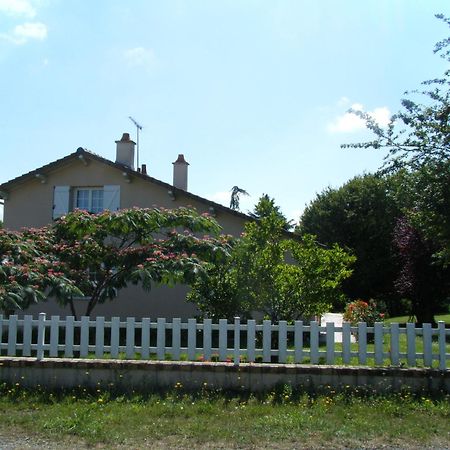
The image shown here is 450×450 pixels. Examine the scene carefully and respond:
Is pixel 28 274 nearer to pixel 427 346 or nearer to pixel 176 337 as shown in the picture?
pixel 176 337

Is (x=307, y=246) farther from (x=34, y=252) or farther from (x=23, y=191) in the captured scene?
(x=23, y=191)

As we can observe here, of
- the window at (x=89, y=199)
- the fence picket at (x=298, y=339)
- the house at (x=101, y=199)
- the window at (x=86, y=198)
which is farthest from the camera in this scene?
the window at (x=89, y=199)

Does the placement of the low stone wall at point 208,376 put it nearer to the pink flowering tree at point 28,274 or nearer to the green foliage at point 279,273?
the green foliage at point 279,273

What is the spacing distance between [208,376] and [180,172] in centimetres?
1342

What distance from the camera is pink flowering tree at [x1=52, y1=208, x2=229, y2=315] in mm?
11477

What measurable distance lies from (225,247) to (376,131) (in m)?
4.36

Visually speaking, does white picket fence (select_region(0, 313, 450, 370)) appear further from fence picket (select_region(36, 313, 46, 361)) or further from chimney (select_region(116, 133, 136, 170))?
chimney (select_region(116, 133, 136, 170))

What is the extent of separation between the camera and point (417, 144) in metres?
8.54

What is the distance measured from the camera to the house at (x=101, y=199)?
53.4 ft

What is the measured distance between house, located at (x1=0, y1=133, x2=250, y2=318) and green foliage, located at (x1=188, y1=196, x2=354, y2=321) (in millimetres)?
6873

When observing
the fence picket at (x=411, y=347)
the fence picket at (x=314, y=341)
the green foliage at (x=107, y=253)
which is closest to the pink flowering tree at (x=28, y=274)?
the green foliage at (x=107, y=253)

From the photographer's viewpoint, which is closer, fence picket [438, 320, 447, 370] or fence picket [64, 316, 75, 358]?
fence picket [438, 320, 447, 370]

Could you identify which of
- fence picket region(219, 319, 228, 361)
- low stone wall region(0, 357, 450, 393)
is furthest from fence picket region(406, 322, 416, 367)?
fence picket region(219, 319, 228, 361)

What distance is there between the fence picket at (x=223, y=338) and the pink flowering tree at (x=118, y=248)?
3559 mm
